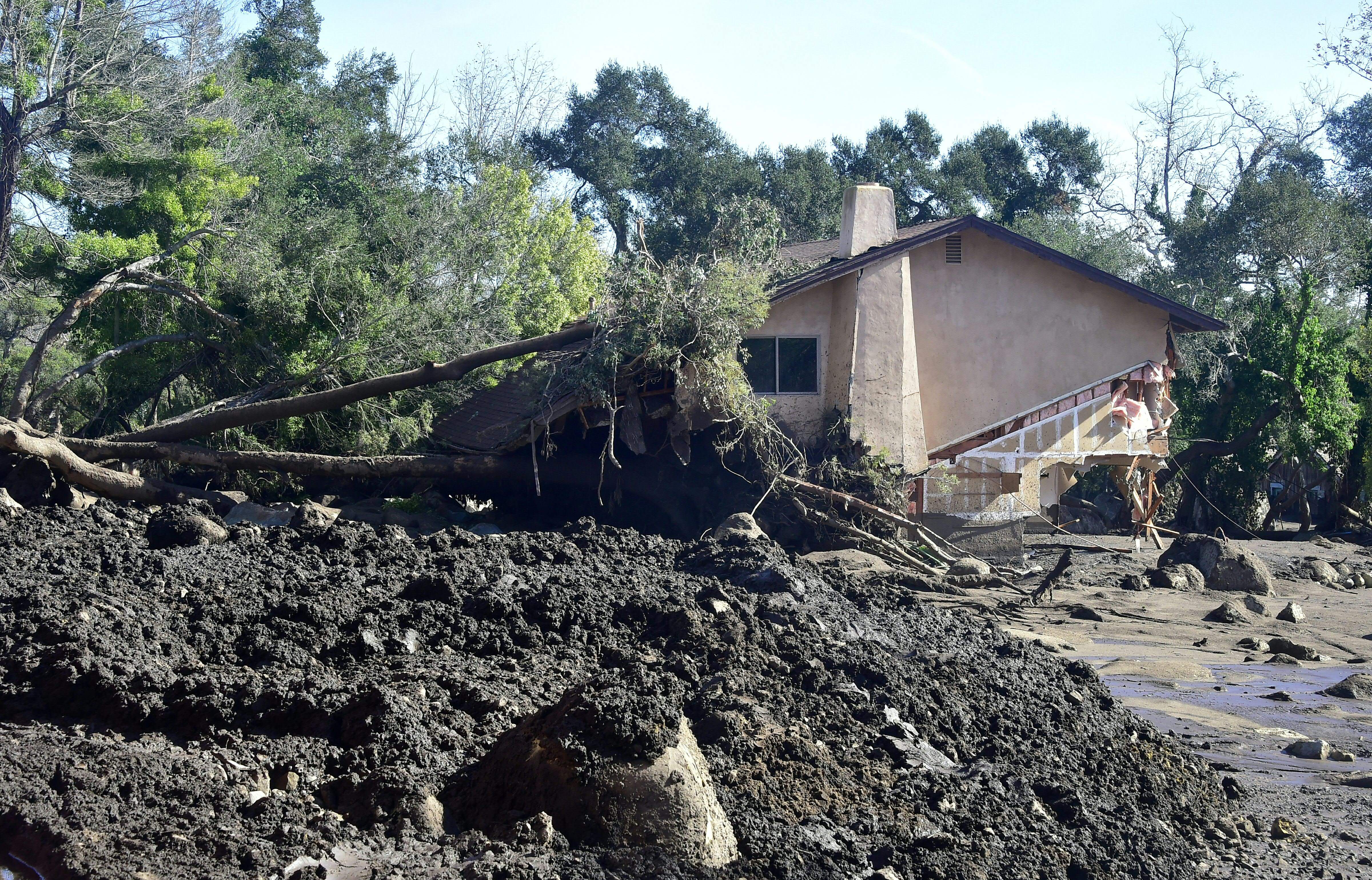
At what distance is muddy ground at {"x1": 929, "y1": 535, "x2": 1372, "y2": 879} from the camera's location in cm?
601

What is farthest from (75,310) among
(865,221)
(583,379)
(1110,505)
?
(1110,505)

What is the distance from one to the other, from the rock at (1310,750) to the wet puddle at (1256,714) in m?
0.06

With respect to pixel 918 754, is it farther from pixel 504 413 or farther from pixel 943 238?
pixel 943 238

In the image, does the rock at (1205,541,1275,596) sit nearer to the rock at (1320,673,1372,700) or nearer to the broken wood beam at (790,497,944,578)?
the broken wood beam at (790,497,944,578)

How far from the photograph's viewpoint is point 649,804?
461cm

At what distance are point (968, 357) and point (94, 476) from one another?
44.2 ft

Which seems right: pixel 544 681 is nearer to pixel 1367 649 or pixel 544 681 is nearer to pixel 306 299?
pixel 1367 649

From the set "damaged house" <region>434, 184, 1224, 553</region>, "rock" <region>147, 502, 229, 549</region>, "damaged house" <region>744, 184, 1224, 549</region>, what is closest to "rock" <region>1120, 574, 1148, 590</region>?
"damaged house" <region>434, 184, 1224, 553</region>

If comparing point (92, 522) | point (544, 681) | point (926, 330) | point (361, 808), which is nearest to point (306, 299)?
point (92, 522)

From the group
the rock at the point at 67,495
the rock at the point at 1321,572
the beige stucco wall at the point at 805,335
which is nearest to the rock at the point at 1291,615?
the rock at the point at 1321,572

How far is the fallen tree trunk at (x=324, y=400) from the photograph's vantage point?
1497 cm

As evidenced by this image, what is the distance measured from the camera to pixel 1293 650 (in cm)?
1116

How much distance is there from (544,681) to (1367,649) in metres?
9.74

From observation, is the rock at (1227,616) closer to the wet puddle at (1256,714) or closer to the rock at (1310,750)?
the wet puddle at (1256,714)
